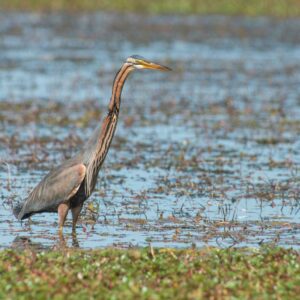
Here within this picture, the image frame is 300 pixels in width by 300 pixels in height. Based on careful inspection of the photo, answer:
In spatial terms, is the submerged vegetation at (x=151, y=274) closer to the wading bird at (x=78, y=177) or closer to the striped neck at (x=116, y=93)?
the wading bird at (x=78, y=177)

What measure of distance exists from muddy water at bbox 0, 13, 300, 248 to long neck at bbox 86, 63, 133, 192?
2.01ft

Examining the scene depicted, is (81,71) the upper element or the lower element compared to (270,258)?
upper

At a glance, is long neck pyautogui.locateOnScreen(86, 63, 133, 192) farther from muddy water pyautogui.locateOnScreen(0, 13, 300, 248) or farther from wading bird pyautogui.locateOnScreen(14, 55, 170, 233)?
muddy water pyautogui.locateOnScreen(0, 13, 300, 248)

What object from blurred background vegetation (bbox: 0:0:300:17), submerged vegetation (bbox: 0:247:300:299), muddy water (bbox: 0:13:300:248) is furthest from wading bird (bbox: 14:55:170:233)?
blurred background vegetation (bbox: 0:0:300:17)

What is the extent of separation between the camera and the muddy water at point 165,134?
1005 centimetres

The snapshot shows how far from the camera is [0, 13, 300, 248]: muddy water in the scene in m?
10.1

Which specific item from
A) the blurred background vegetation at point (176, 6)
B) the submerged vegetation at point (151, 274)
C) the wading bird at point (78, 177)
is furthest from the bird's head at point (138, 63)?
the blurred background vegetation at point (176, 6)

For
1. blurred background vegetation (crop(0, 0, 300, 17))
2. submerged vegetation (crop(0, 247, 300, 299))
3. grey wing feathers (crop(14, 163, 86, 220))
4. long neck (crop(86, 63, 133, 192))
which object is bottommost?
submerged vegetation (crop(0, 247, 300, 299))

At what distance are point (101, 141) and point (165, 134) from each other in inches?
242

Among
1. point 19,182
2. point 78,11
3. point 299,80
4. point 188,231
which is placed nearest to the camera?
point 188,231

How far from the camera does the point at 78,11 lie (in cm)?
3922

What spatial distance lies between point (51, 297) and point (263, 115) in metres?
11.3

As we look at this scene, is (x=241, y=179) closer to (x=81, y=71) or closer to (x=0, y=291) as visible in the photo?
(x=0, y=291)

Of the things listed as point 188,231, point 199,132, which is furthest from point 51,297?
point 199,132
